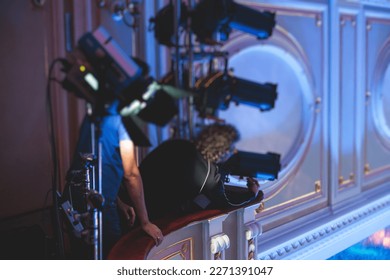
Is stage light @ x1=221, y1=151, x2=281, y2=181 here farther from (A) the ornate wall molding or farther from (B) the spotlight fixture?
(A) the ornate wall molding

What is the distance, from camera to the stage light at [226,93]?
2559 mm

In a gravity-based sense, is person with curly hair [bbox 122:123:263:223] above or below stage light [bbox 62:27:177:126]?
below

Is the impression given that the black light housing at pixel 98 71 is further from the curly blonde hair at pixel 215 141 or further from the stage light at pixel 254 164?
the curly blonde hair at pixel 215 141

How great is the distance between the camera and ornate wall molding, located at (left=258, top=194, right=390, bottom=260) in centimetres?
314

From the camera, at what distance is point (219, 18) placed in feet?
7.91

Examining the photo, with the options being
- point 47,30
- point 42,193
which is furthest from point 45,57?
point 42,193

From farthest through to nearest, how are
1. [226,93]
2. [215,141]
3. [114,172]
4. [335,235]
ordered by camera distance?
[335,235], [215,141], [226,93], [114,172]

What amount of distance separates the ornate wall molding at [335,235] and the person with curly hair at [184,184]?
3.75 ft

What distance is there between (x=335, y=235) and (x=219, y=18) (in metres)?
1.84

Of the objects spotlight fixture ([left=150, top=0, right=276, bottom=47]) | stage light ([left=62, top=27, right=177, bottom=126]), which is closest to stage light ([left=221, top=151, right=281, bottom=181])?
spotlight fixture ([left=150, top=0, right=276, bottom=47])

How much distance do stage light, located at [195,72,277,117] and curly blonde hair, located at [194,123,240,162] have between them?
14 centimetres

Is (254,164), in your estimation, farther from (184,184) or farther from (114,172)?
(114,172)

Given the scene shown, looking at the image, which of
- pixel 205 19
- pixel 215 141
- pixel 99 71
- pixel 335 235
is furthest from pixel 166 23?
pixel 335 235

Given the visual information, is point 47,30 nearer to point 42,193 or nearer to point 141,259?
point 42,193
